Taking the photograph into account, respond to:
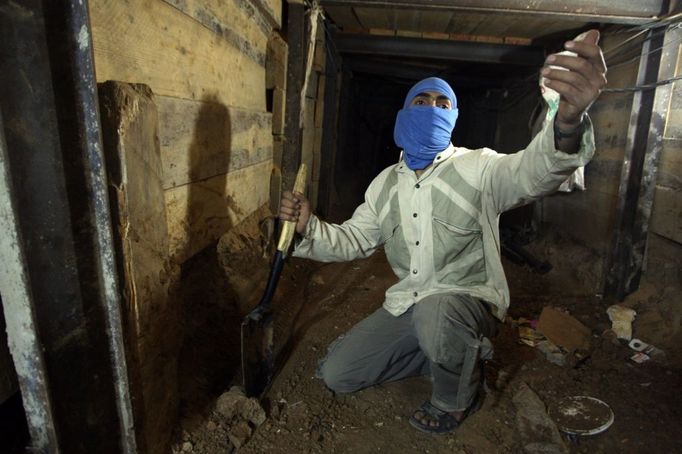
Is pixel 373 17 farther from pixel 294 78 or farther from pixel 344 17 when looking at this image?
pixel 294 78

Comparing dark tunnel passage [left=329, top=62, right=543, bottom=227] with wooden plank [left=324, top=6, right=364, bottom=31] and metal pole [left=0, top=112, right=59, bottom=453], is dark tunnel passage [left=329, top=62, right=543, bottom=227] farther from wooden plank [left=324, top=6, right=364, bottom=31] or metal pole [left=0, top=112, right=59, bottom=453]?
metal pole [left=0, top=112, right=59, bottom=453]

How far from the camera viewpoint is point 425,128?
2.21 m

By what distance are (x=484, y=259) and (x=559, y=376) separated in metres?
1.17

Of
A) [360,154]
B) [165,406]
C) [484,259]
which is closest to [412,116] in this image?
[484,259]

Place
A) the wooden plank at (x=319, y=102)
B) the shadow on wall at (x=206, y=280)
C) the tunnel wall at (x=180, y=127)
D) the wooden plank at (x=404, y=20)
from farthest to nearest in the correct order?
the wooden plank at (x=319, y=102) < the wooden plank at (x=404, y=20) < the shadow on wall at (x=206, y=280) < the tunnel wall at (x=180, y=127)

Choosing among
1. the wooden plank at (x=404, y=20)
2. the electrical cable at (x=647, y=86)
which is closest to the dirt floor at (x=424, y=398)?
the electrical cable at (x=647, y=86)

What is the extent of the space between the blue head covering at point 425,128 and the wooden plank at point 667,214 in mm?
2116

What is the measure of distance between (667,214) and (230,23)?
11.3ft

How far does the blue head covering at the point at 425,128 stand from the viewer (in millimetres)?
2201

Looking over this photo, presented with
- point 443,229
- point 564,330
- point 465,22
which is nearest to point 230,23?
point 443,229

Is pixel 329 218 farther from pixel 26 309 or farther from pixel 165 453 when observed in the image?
pixel 26 309

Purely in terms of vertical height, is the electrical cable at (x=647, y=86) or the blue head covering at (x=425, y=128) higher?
the electrical cable at (x=647, y=86)

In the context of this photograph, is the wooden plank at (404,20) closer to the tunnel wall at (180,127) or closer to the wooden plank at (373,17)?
the wooden plank at (373,17)

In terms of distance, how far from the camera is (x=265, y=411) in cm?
219
